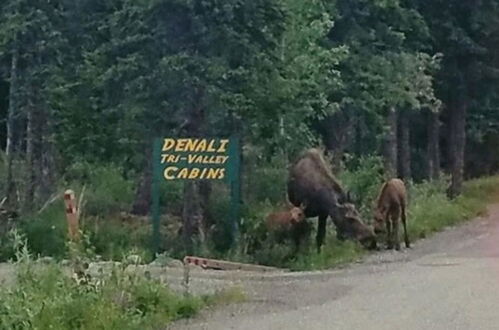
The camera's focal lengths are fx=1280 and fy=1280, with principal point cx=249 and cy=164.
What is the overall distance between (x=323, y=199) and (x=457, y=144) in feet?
61.6

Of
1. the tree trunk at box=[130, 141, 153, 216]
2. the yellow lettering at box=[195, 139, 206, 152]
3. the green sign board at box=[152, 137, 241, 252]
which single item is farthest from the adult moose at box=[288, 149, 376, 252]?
the tree trunk at box=[130, 141, 153, 216]

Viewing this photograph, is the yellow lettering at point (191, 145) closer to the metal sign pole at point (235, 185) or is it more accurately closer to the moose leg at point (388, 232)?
the metal sign pole at point (235, 185)

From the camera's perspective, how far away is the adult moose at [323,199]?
27.6 m

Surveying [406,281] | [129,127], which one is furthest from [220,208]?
[406,281]

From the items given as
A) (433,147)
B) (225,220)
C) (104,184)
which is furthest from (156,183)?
(433,147)

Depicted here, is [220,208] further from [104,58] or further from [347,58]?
[347,58]

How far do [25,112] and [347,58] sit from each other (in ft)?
28.3

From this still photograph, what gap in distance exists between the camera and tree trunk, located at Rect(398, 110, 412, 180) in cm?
4456

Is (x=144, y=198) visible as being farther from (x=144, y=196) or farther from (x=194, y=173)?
(x=194, y=173)

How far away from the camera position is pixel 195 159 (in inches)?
986

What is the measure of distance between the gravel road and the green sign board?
3.36m

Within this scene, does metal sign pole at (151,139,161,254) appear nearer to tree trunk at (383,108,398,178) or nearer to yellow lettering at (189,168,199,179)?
yellow lettering at (189,168,199,179)

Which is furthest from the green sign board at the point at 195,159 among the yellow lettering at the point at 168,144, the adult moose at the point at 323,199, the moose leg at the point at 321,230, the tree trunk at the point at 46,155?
the tree trunk at the point at 46,155

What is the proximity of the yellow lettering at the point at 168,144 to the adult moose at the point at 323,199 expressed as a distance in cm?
407
